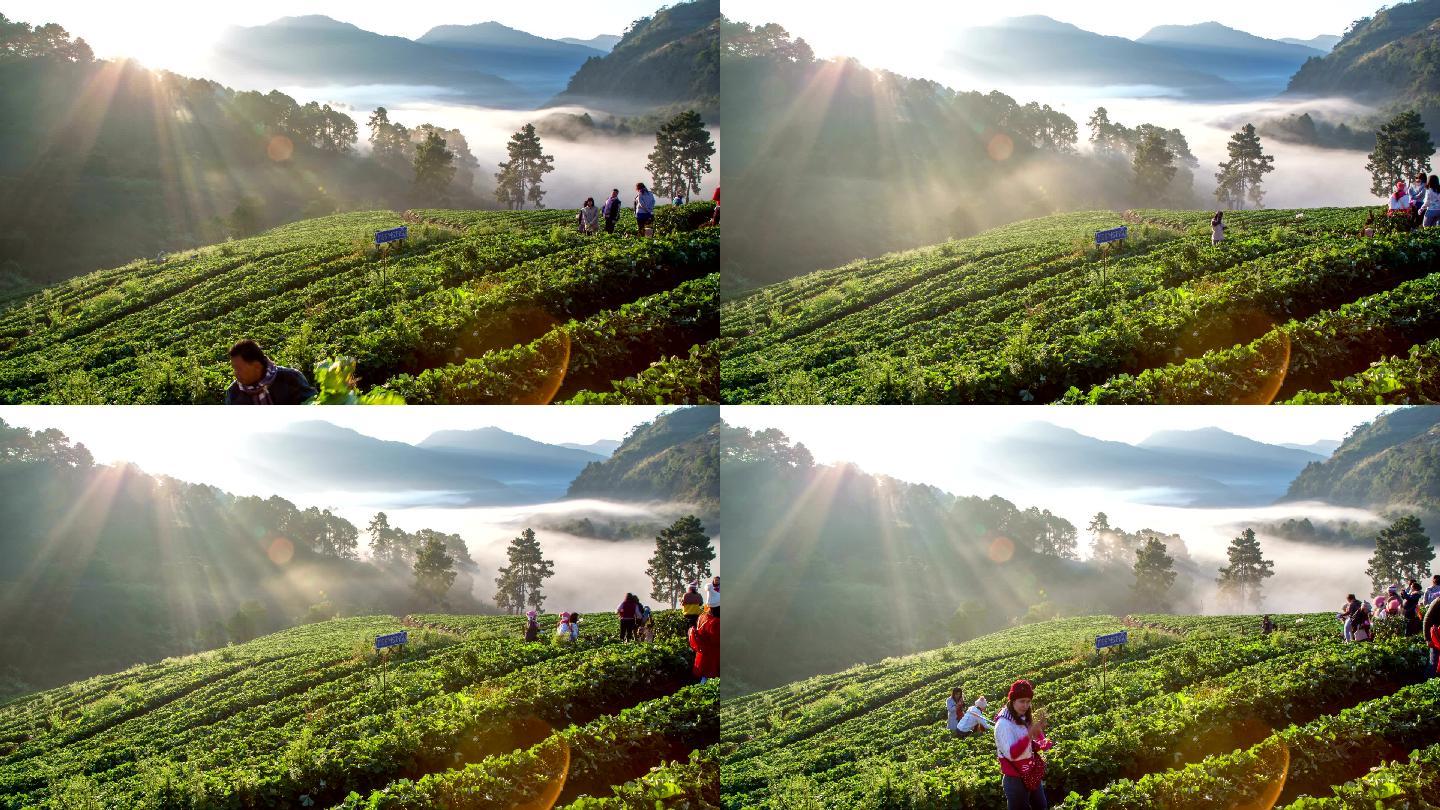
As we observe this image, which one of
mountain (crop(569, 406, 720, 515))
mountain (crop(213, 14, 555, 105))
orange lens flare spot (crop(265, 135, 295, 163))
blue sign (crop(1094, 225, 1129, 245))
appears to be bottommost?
mountain (crop(569, 406, 720, 515))

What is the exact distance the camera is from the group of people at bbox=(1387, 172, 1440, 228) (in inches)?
420

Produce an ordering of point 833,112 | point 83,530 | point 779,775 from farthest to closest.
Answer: point 833,112
point 83,530
point 779,775

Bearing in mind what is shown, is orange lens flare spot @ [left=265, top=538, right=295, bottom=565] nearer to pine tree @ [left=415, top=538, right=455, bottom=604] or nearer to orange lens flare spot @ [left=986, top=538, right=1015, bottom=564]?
pine tree @ [left=415, top=538, right=455, bottom=604]

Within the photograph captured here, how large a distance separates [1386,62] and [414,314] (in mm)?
12896

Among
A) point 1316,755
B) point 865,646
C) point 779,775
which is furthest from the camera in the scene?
point 865,646

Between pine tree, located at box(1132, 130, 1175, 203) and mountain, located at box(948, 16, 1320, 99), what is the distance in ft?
2.20

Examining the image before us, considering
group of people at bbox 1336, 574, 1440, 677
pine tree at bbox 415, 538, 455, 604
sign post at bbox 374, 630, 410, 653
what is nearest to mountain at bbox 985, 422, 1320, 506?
group of people at bbox 1336, 574, 1440, 677

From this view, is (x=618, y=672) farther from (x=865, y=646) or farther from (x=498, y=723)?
(x=865, y=646)

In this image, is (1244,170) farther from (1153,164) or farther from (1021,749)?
(1021,749)

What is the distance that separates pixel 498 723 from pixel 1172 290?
384 inches

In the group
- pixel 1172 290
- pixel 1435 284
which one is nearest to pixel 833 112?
pixel 1172 290

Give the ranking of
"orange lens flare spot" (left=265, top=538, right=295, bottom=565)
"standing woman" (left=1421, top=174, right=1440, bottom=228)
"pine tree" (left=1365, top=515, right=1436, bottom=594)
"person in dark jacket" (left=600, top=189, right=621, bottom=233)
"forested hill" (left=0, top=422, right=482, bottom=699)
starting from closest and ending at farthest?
"forested hill" (left=0, top=422, right=482, bottom=699)
"orange lens flare spot" (left=265, top=538, right=295, bottom=565)
"pine tree" (left=1365, top=515, right=1436, bottom=594)
"standing woman" (left=1421, top=174, right=1440, bottom=228)
"person in dark jacket" (left=600, top=189, right=621, bottom=233)

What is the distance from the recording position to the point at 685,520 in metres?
10.3

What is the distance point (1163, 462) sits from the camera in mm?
10367
